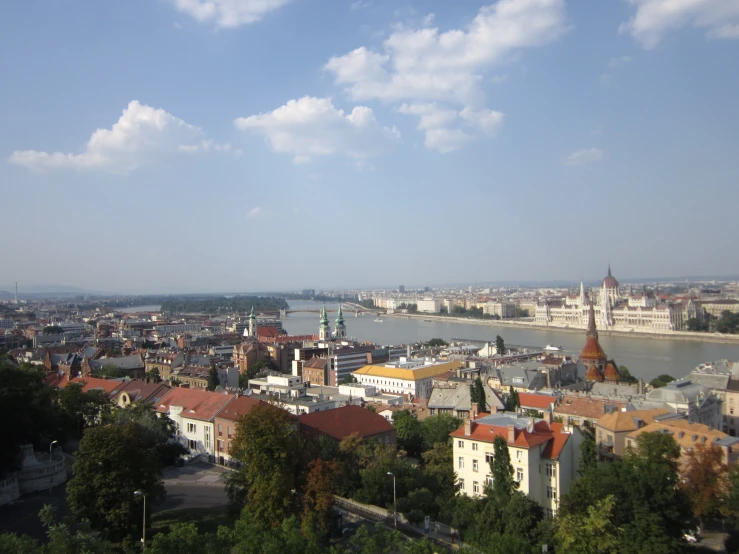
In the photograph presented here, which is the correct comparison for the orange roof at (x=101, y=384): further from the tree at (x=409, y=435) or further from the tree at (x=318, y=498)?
the tree at (x=318, y=498)

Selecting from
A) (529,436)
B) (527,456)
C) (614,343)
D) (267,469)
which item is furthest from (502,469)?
(614,343)

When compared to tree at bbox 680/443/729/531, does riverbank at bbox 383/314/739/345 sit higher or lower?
lower

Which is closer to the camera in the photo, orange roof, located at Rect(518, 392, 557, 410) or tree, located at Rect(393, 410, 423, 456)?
tree, located at Rect(393, 410, 423, 456)

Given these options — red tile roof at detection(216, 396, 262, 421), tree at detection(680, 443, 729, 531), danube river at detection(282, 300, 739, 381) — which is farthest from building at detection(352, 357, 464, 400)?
tree at detection(680, 443, 729, 531)

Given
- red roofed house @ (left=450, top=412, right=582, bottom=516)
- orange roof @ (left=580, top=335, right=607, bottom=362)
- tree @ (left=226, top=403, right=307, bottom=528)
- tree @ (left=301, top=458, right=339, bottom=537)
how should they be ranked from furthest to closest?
orange roof @ (left=580, top=335, right=607, bottom=362), red roofed house @ (left=450, top=412, right=582, bottom=516), tree @ (left=226, top=403, right=307, bottom=528), tree @ (left=301, top=458, right=339, bottom=537)

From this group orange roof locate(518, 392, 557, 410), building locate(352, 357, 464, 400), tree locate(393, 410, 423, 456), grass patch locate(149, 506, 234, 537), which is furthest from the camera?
building locate(352, 357, 464, 400)

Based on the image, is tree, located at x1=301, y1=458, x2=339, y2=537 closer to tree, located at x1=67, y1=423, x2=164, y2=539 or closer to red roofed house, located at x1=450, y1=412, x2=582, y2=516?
tree, located at x1=67, y1=423, x2=164, y2=539

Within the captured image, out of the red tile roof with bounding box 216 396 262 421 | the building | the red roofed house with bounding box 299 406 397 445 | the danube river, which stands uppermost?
the red tile roof with bounding box 216 396 262 421
